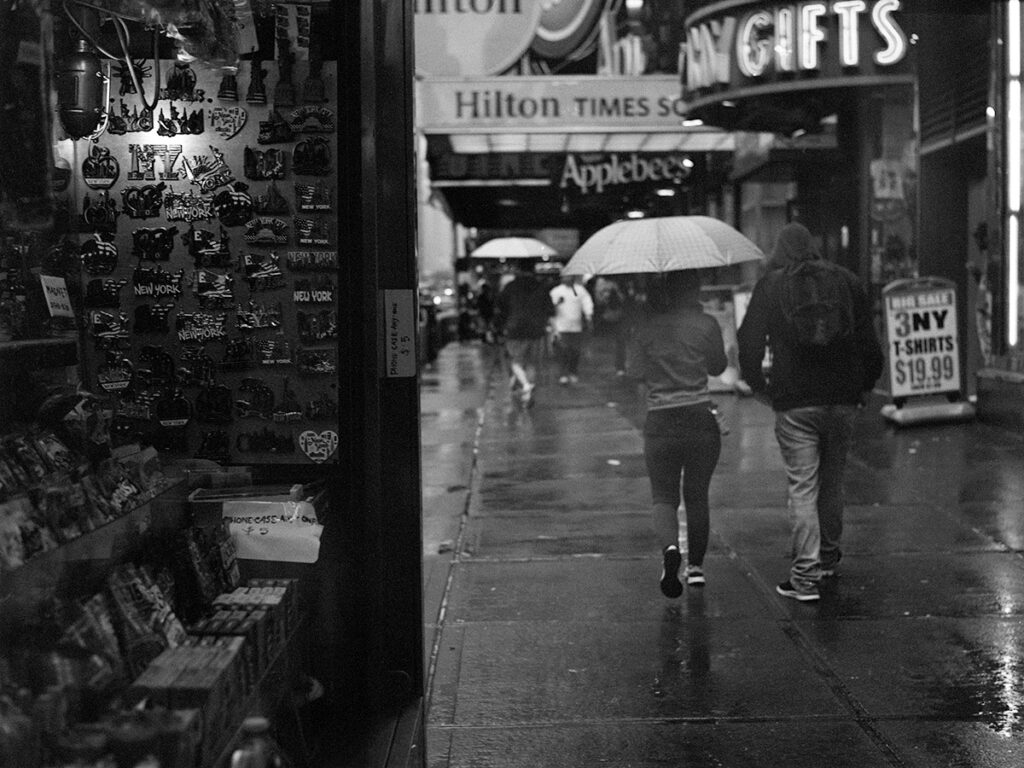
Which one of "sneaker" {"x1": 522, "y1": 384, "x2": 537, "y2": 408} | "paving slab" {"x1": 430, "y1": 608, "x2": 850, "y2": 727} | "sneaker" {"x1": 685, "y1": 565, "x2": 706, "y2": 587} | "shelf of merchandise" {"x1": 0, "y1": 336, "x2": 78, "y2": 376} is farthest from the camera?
"sneaker" {"x1": 522, "y1": 384, "x2": 537, "y2": 408}

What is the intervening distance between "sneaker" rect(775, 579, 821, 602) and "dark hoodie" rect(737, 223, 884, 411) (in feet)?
3.12

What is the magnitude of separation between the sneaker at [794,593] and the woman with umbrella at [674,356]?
573 millimetres

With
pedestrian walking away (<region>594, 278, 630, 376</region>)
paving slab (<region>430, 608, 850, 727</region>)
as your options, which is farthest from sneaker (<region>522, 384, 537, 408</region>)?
paving slab (<region>430, 608, 850, 727</region>)

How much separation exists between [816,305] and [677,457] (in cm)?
105

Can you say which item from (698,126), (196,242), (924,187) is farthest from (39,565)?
(698,126)

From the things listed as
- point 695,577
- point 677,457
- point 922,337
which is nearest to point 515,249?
point 922,337

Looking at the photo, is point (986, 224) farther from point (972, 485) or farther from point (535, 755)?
point (535, 755)

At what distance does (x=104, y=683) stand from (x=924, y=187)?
13444 millimetres

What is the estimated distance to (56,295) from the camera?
326 centimetres

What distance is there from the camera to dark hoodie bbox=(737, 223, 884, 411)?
6453mm

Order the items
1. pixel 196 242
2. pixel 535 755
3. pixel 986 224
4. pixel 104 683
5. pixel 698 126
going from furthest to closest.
A: pixel 698 126 < pixel 986 224 < pixel 535 755 < pixel 196 242 < pixel 104 683

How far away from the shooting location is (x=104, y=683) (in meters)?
2.66

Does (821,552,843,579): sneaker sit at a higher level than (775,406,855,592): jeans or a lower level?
lower

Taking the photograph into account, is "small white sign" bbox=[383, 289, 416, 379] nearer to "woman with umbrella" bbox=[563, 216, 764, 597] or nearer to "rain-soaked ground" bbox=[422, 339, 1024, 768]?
"rain-soaked ground" bbox=[422, 339, 1024, 768]
